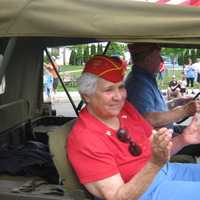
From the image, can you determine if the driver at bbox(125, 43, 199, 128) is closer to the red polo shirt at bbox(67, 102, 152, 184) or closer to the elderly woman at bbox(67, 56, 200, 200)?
the elderly woman at bbox(67, 56, 200, 200)

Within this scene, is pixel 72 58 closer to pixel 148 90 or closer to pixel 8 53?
pixel 148 90

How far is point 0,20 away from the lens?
8.17 ft

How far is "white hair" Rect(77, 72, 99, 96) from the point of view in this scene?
9.44 ft

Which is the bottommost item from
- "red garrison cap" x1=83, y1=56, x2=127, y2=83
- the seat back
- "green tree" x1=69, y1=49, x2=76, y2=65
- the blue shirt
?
the seat back

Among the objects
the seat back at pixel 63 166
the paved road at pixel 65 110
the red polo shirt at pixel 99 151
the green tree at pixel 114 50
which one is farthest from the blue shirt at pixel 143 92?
the paved road at pixel 65 110

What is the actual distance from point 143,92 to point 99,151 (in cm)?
127

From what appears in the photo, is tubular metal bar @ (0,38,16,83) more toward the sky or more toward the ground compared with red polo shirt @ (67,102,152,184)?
more toward the sky

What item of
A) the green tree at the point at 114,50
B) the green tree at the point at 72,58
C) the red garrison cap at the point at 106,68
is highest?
the green tree at the point at 72,58

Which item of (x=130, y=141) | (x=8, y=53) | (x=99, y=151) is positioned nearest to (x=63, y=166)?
(x=99, y=151)

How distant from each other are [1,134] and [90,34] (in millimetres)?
1542

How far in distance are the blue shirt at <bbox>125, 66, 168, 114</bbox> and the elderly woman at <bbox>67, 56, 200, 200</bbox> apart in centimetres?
60

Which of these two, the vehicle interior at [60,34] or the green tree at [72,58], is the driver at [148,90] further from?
the green tree at [72,58]

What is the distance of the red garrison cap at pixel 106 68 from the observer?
2.88m

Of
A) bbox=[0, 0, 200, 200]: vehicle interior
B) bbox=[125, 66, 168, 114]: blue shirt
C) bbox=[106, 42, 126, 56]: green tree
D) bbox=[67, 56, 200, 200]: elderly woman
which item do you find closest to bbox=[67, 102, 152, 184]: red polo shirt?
bbox=[67, 56, 200, 200]: elderly woman
